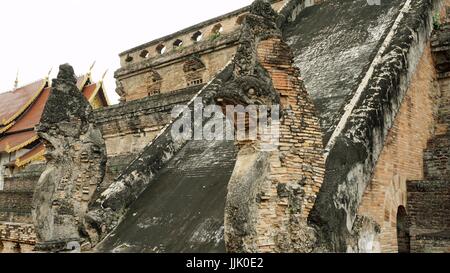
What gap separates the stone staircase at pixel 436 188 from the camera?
6.04 metres

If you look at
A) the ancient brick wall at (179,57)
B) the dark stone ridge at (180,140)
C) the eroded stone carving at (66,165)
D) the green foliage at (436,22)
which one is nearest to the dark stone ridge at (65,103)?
the eroded stone carving at (66,165)

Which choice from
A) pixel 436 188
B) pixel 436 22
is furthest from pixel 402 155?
pixel 436 22

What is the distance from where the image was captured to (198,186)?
6.77 meters

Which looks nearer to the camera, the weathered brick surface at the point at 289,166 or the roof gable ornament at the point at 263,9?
the weathered brick surface at the point at 289,166

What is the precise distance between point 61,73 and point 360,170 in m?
4.71

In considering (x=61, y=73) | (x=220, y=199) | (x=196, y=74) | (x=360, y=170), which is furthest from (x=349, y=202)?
(x=196, y=74)

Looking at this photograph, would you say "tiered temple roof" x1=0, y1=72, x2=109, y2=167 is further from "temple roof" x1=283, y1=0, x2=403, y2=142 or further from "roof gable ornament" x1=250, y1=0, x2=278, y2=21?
"roof gable ornament" x1=250, y1=0, x2=278, y2=21

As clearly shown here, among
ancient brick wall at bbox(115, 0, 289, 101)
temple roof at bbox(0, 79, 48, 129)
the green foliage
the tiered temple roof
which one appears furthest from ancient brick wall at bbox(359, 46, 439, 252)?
temple roof at bbox(0, 79, 48, 129)

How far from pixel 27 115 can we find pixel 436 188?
18.9 metres

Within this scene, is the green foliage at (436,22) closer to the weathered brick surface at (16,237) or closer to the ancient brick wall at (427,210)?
the ancient brick wall at (427,210)

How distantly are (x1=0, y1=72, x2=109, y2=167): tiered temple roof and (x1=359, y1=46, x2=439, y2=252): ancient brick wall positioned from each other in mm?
14323

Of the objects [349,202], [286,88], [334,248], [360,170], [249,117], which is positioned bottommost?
[334,248]

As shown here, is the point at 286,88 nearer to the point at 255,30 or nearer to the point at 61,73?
the point at 255,30

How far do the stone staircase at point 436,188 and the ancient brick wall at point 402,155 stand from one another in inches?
4.4
